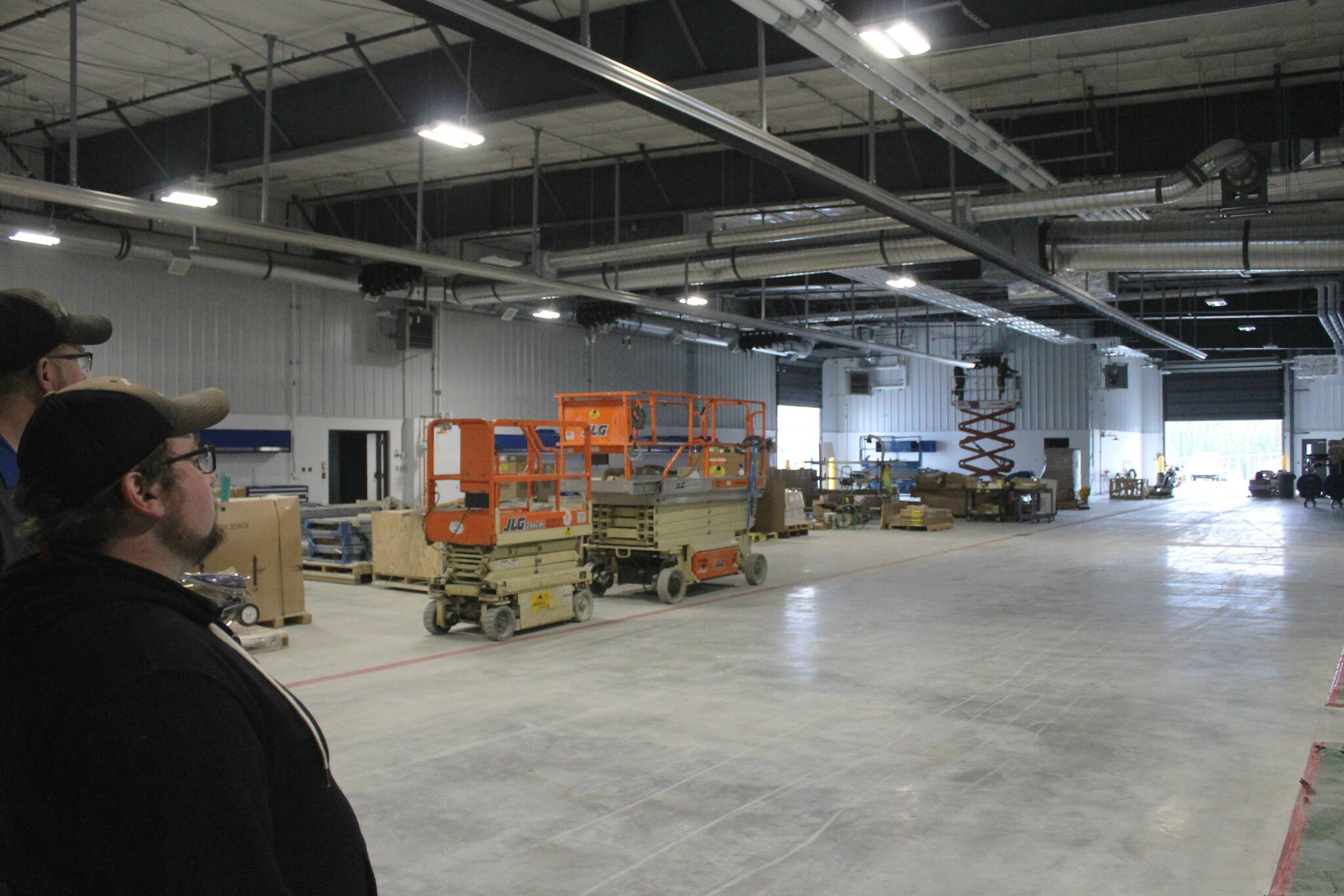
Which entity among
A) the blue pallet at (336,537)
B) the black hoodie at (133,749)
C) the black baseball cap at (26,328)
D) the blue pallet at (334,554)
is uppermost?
the black baseball cap at (26,328)

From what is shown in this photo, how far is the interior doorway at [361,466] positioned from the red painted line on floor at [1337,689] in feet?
55.2

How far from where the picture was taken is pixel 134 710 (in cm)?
134

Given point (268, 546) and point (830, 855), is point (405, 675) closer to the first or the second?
point (268, 546)

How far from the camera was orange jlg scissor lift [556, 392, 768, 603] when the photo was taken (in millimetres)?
12594

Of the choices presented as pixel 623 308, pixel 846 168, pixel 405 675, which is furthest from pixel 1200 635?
pixel 623 308

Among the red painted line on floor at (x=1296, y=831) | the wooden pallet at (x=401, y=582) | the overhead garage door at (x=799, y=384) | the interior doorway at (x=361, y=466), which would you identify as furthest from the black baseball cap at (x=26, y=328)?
the overhead garage door at (x=799, y=384)

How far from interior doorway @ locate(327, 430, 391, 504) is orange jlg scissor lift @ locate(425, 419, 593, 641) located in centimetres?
1009

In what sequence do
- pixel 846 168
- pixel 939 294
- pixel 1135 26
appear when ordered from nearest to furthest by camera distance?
1. pixel 1135 26
2. pixel 846 168
3. pixel 939 294

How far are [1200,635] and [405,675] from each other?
27.0 feet

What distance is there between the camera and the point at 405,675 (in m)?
Result: 8.62

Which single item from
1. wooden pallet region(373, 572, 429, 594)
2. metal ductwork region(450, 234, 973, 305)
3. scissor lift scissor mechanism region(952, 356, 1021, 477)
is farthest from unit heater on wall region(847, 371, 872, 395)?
wooden pallet region(373, 572, 429, 594)

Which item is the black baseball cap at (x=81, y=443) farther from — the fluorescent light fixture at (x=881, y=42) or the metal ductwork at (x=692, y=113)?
the fluorescent light fixture at (x=881, y=42)

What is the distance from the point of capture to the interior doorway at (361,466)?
67.1 ft

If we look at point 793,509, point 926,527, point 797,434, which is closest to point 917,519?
point 926,527
